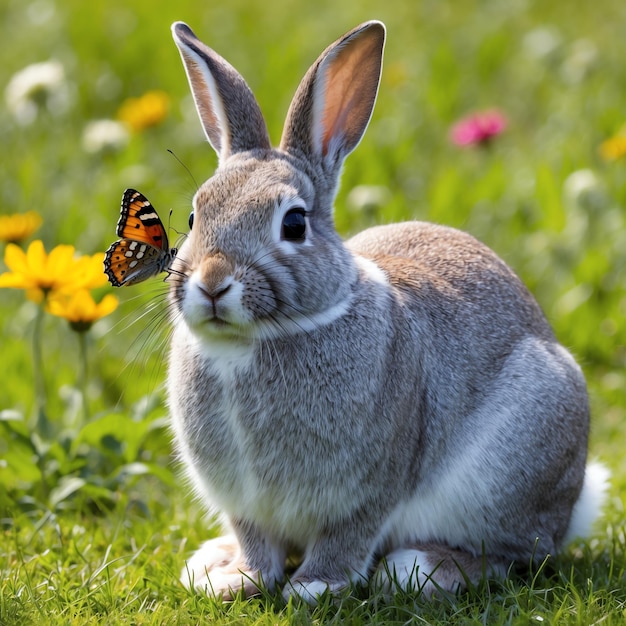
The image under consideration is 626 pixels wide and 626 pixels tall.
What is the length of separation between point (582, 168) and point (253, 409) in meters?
3.96

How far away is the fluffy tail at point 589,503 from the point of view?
3969mm

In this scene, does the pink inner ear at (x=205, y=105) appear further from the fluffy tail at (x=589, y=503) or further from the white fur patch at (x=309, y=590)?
the fluffy tail at (x=589, y=503)

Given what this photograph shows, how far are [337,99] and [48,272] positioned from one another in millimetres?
1266

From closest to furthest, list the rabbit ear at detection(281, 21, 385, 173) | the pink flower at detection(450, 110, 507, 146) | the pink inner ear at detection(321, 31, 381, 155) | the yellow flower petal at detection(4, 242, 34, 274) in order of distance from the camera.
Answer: the rabbit ear at detection(281, 21, 385, 173), the pink inner ear at detection(321, 31, 381, 155), the yellow flower petal at detection(4, 242, 34, 274), the pink flower at detection(450, 110, 507, 146)

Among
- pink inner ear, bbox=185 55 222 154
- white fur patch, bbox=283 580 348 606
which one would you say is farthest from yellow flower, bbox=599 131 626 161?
white fur patch, bbox=283 580 348 606

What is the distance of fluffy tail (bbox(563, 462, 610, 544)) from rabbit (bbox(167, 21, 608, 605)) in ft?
0.15

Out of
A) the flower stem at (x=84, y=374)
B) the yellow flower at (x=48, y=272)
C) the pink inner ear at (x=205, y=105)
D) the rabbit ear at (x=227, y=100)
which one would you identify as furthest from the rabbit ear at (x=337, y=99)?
the flower stem at (x=84, y=374)

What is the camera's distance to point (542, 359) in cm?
379

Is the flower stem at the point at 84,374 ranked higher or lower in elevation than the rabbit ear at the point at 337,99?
lower

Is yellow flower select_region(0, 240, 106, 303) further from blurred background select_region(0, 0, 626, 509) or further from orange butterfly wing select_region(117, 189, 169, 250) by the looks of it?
orange butterfly wing select_region(117, 189, 169, 250)

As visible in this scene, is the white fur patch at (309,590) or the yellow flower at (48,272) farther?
the yellow flower at (48,272)

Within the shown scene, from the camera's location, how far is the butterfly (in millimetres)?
3287

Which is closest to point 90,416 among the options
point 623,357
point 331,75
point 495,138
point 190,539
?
point 190,539

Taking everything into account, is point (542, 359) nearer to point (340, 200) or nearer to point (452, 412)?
point (452, 412)
